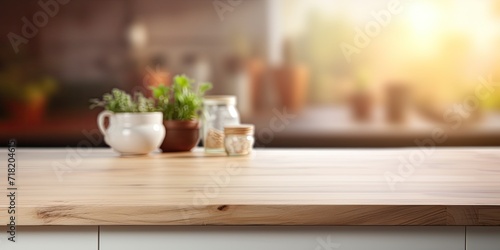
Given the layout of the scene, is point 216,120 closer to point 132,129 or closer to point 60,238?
point 132,129

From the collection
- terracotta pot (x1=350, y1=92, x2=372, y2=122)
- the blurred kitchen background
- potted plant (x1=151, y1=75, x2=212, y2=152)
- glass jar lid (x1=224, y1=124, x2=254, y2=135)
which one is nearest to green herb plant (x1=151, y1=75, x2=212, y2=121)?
potted plant (x1=151, y1=75, x2=212, y2=152)

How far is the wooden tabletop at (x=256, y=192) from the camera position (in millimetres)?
971

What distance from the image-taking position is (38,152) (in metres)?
1.91

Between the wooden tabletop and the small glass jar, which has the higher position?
the small glass jar

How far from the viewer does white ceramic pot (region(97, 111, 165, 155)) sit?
172 cm

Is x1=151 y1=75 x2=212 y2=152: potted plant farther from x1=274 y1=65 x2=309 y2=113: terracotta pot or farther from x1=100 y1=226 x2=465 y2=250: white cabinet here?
x1=100 y1=226 x2=465 y2=250: white cabinet

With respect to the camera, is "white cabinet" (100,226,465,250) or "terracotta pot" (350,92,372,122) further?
"terracotta pot" (350,92,372,122)

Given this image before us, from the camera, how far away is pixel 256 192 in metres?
1.09

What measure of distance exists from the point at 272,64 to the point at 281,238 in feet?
4.99

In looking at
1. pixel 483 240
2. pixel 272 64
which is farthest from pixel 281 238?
pixel 272 64

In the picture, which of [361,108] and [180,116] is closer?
[180,116]

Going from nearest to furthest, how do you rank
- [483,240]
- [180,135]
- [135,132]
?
1. [483,240]
2. [135,132]
3. [180,135]

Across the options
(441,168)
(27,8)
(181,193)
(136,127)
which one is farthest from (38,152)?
(441,168)

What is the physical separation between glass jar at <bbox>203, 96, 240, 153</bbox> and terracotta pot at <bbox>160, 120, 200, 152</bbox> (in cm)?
3
